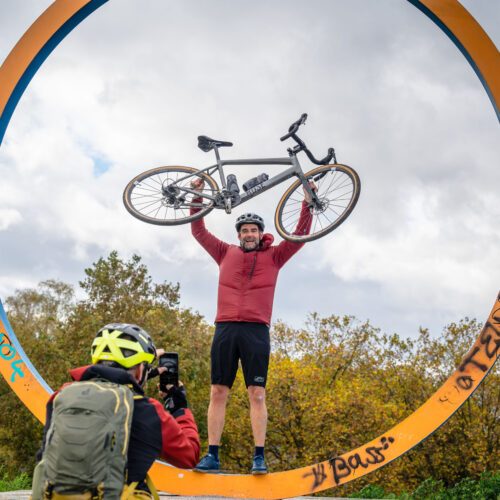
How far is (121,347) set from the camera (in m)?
3.29

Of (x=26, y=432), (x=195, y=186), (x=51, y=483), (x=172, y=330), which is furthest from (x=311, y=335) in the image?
(x=51, y=483)

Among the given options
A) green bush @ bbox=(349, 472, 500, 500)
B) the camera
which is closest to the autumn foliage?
green bush @ bbox=(349, 472, 500, 500)

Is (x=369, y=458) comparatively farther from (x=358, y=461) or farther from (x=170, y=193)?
(x=170, y=193)

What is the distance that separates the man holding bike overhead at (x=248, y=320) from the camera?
617 centimetres

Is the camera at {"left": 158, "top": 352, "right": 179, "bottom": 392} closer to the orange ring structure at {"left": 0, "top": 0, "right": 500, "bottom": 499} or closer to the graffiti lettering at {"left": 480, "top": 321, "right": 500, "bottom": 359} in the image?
the orange ring structure at {"left": 0, "top": 0, "right": 500, "bottom": 499}

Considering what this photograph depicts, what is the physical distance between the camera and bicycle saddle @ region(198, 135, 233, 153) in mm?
7023

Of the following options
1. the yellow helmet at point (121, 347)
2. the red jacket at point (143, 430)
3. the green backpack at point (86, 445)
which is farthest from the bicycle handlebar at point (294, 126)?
the green backpack at point (86, 445)

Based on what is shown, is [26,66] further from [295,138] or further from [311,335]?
[311,335]

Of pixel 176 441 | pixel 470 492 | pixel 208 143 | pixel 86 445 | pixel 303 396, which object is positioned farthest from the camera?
pixel 303 396

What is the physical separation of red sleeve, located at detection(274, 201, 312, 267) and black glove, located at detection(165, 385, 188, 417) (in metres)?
3.00

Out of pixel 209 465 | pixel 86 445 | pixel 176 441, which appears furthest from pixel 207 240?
pixel 86 445

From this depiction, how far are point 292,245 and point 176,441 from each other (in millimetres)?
3541

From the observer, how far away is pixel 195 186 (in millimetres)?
7004

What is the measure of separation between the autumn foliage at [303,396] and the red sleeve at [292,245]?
13706mm
